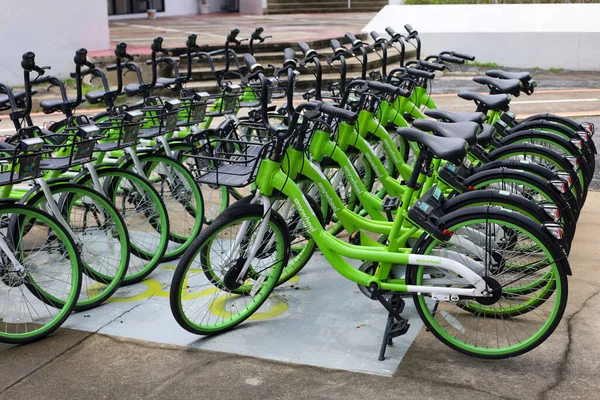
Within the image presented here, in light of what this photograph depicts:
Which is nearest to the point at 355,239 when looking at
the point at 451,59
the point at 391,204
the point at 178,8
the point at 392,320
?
the point at 391,204

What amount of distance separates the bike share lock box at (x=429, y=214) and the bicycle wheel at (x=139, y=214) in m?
1.83

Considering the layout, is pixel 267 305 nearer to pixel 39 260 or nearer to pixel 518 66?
pixel 39 260

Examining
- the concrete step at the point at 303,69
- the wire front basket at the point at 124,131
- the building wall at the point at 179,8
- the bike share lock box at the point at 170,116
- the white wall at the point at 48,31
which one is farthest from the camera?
the building wall at the point at 179,8

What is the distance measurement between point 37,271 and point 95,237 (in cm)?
47

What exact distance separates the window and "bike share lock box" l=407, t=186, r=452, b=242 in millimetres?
19229

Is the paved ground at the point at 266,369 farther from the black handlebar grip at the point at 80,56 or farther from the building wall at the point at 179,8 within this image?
the building wall at the point at 179,8

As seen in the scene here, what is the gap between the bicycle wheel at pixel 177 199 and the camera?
5547mm

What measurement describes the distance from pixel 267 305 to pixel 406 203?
1179 mm

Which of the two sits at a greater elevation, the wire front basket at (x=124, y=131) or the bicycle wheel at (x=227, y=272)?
the wire front basket at (x=124, y=131)

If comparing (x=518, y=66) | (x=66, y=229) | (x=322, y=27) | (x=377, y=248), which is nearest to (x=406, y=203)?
(x=377, y=248)

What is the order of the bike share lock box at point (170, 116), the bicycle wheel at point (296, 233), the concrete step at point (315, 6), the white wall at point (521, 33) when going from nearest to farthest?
the bicycle wheel at point (296, 233), the bike share lock box at point (170, 116), the white wall at point (521, 33), the concrete step at point (315, 6)

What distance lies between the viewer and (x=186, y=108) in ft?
19.6

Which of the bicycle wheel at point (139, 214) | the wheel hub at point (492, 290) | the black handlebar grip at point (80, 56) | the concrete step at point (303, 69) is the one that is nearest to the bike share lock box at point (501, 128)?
the wheel hub at point (492, 290)

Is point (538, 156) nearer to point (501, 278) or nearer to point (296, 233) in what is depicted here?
point (501, 278)
